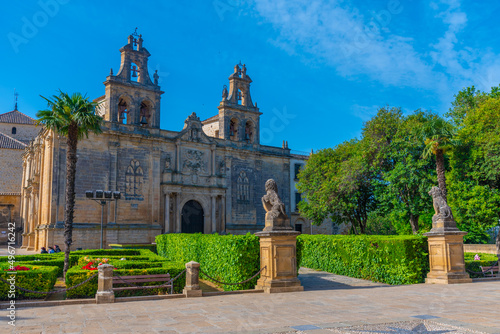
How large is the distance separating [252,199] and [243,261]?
79.3 feet

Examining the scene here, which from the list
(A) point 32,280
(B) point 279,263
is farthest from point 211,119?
(A) point 32,280

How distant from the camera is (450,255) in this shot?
15.3 metres

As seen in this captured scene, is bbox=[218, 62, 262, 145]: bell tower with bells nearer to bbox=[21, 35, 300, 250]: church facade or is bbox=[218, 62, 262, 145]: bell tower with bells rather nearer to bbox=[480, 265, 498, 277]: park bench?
bbox=[21, 35, 300, 250]: church facade

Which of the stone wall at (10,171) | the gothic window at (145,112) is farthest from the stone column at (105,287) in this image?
the stone wall at (10,171)

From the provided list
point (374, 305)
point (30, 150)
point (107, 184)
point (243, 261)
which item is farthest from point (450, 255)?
point (30, 150)

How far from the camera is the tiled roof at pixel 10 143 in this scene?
47.3 m

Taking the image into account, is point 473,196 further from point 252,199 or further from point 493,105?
point 252,199

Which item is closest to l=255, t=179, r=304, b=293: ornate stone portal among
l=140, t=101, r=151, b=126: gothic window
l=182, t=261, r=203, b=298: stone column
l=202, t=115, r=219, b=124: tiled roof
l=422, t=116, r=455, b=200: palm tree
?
l=182, t=261, r=203, b=298: stone column

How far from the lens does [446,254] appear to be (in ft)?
50.1

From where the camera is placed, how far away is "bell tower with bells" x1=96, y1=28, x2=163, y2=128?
31297 millimetres

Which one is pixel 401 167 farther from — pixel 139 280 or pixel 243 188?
pixel 139 280

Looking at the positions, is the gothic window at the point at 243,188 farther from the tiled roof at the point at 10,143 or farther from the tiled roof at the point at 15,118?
the tiled roof at the point at 15,118

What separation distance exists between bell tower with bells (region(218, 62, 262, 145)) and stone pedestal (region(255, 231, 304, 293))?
2493cm

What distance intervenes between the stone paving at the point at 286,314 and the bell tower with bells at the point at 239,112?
86.6 ft
